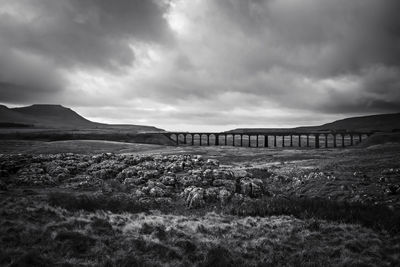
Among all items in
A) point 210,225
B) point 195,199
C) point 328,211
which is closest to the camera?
point 210,225

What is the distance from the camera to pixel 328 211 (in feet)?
43.8

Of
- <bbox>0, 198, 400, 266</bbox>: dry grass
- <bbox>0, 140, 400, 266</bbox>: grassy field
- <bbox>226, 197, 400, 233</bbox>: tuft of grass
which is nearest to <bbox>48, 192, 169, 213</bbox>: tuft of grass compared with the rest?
<bbox>0, 140, 400, 266</bbox>: grassy field

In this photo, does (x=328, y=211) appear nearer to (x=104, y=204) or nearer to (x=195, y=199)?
(x=195, y=199)

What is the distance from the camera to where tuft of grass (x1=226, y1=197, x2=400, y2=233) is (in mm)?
11553

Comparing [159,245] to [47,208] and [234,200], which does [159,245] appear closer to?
[47,208]

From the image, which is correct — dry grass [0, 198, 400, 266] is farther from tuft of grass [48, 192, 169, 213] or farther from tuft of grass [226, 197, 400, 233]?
tuft of grass [48, 192, 169, 213]

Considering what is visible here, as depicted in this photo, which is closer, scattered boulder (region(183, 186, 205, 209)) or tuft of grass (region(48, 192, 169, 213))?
tuft of grass (region(48, 192, 169, 213))

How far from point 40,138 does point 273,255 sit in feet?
473

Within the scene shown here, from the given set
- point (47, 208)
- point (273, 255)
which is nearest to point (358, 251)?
point (273, 255)

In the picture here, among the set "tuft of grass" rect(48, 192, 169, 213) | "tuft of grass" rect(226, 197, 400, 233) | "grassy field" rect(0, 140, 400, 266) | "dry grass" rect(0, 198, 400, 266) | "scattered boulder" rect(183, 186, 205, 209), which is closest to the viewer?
"dry grass" rect(0, 198, 400, 266)

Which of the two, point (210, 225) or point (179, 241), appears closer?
point (179, 241)

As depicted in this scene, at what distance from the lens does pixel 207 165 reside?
98.6ft

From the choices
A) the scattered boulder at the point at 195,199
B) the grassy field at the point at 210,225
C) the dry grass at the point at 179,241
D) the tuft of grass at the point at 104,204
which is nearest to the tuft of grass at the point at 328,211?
the grassy field at the point at 210,225

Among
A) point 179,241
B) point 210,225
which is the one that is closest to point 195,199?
point 210,225
